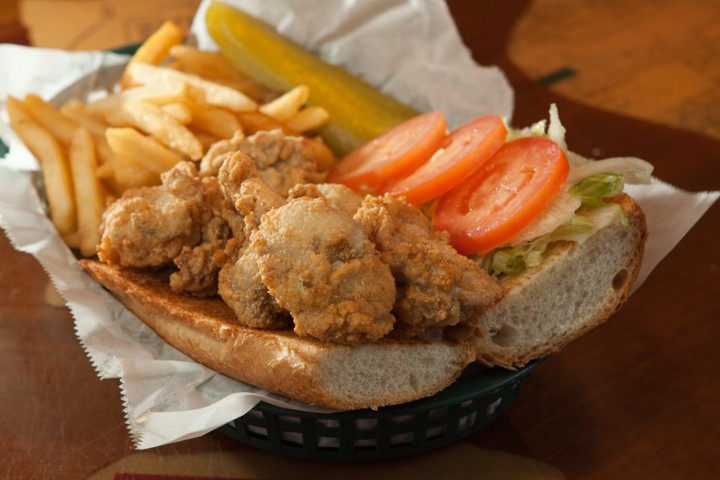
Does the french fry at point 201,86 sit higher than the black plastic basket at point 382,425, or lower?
higher

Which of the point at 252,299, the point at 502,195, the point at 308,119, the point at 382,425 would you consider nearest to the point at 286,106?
the point at 308,119

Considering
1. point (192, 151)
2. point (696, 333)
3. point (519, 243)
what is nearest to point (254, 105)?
point (192, 151)

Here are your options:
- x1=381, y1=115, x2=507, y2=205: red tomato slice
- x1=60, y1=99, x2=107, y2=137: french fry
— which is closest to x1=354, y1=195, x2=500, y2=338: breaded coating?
x1=381, y1=115, x2=507, y2=205: red tomato slice

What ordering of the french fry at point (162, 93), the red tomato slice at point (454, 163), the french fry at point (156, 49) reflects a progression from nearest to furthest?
1. the red tomato slice at point (454, 163)
2. the french fry at point (162, 93)
3. the french fry at point (156, 49)

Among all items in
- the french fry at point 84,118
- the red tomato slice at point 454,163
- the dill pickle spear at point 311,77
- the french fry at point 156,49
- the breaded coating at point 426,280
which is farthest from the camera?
the french fry at point 156,49

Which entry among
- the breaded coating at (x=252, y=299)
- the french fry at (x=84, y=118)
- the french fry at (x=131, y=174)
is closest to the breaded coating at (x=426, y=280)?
the breaded coating at (x=252, y=299)

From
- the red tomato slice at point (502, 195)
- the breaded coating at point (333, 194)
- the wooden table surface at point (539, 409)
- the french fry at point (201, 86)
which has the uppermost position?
the french fry at point (201, 86)

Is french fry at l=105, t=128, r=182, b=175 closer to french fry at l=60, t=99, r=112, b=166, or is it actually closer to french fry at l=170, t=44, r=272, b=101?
french fry at l=60, t=99, r=112, b=166

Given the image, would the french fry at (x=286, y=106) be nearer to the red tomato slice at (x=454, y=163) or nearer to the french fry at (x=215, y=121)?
the french fry at (x=215, y=121)
